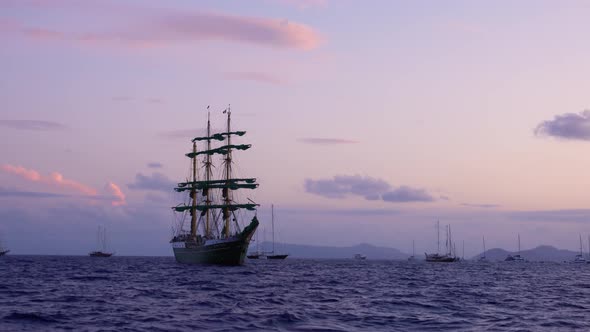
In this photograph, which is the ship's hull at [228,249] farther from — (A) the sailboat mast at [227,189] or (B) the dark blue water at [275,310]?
(B) the dark blue water at [275,310]

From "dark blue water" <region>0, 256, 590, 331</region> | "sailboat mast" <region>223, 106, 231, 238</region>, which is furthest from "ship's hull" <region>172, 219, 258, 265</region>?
"dark blue water" <region>0, 256, 590, 331</region>

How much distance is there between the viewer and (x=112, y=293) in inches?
1871

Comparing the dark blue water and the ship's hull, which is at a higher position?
the ship's hull

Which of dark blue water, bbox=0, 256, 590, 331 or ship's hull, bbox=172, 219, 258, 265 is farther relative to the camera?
ship's hull, bbox=172, 219, 258, 265

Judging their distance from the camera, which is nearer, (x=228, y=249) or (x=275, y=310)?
(x=275, y=310)

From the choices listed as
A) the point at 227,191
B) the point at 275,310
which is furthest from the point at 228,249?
the point at 275,310

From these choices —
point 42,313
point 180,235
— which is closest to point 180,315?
point 42,313

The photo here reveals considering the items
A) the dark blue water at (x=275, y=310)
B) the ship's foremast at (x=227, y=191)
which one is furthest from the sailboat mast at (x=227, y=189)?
the dark blue water at (x=275, y=310)

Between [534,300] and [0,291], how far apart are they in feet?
125

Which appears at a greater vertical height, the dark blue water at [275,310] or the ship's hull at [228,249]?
the ship's hull at [228,249]

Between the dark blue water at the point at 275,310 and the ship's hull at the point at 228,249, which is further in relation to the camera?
the ship's hull at the point at 228,249

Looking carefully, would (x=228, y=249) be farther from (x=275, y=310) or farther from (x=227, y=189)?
(x=275, y=310)

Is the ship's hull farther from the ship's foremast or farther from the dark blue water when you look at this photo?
the dark blue water

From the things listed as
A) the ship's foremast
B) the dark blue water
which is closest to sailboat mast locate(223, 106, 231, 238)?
the ship's foremast
